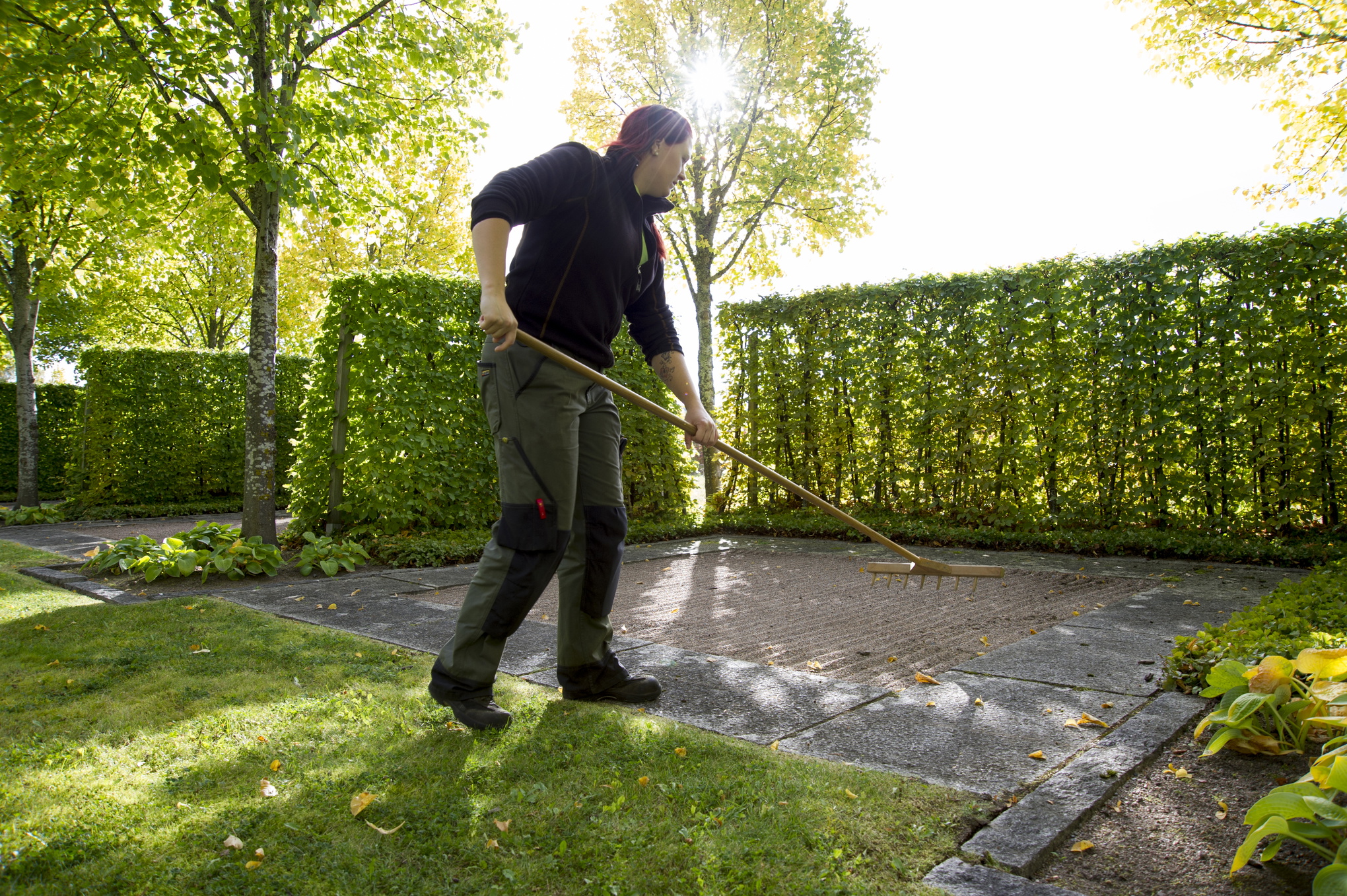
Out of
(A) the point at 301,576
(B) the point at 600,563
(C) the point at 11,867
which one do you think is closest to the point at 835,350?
(A) the point at 301,576

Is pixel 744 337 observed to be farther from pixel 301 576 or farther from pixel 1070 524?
pixel 301 576

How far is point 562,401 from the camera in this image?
2.60 meters

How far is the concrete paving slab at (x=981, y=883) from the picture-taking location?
1569 mm

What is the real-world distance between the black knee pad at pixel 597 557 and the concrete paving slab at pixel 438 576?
8.28 ft

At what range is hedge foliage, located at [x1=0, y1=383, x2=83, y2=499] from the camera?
12484 mm

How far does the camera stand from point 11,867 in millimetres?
1590

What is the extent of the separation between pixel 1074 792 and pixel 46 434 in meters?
15.3

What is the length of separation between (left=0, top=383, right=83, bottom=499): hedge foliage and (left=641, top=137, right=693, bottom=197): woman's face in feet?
42.0

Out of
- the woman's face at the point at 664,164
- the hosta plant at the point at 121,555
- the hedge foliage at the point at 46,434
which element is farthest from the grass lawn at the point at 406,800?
the hedge foliage at the point at 46,434

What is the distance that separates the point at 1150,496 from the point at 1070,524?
2.21ft

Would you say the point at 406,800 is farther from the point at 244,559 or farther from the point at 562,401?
the point at 244,559

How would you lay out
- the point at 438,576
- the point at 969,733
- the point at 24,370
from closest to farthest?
the point at 969,733 → the point at 438,576 → the point at 24,370

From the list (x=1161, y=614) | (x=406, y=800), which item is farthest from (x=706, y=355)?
(x=406, y=800)

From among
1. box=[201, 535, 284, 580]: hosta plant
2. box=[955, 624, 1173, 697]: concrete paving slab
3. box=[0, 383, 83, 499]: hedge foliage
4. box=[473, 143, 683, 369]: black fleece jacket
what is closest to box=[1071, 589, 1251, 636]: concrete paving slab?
box=[955, 624, 1173, 697]: concrete paving slab
